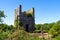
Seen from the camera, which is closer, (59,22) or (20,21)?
(59,22)

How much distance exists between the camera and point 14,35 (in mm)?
8359

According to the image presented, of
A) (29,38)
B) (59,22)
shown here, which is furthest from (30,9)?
(29,38)

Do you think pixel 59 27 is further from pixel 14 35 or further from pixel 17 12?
pixel 17 12

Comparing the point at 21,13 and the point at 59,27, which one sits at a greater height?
the point at 21,13

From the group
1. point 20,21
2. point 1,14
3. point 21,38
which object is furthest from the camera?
point 20,21

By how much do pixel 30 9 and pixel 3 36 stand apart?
31.8 metres

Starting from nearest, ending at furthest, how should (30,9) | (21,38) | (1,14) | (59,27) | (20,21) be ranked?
1. (1,14)
2. (21,38)
3. (59,27)
4. (20,21)
5. (30,9)

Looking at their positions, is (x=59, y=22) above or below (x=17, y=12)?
below

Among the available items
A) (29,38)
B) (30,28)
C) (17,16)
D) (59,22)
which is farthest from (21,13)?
(29,38)

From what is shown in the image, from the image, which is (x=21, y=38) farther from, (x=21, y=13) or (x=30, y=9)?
(x=30, y=9)

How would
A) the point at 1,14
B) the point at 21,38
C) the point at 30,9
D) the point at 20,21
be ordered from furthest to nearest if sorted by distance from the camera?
the point at 30,9
the point at 20,21
the point at 21,38
the point at 1,14

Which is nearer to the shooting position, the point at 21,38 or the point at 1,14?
the point at 1,14

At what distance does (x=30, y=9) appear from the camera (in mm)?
39594

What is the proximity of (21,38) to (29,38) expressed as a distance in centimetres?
46
